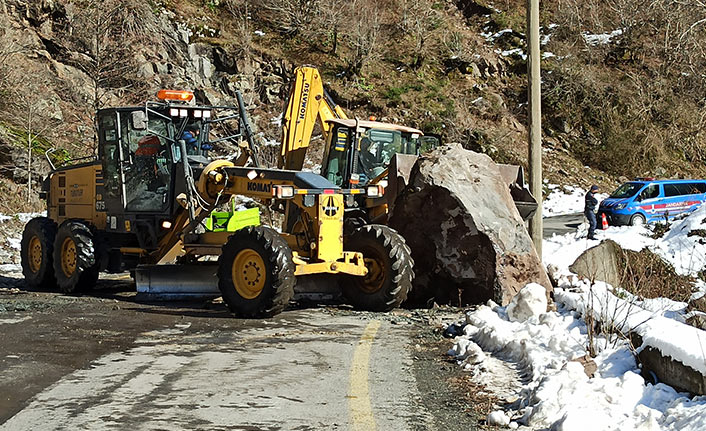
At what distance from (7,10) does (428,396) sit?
31.2 m

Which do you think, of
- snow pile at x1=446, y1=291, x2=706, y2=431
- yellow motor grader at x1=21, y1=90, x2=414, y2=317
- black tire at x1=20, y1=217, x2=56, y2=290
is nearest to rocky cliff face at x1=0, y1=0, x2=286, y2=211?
black tire at x1=20, y1=217, x2=56, y2=290

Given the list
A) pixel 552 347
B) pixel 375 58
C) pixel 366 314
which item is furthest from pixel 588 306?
pixel 375 58

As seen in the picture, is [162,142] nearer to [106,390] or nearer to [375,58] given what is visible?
[106,390]

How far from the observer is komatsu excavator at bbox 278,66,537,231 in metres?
13.9

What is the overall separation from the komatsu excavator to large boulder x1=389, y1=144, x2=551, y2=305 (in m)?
0.49

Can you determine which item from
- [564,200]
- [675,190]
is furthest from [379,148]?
[564,200]

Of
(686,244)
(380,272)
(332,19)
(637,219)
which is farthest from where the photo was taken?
(332,19)

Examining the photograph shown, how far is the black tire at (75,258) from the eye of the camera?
14008mm

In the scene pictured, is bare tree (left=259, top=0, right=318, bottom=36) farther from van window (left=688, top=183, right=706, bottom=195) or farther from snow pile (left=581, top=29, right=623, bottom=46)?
van window (left=688, top=183, right=706, bottom=195)

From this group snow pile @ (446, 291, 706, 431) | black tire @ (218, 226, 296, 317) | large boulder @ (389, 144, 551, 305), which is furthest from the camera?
large boulder @ (389, 144, 551, 305)

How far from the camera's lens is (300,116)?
1688cm

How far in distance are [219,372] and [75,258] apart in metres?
7.62

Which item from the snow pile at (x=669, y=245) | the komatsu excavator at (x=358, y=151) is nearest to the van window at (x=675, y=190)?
the snow pile at (x=669, y=245)

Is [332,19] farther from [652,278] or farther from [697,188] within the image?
[652,278]
